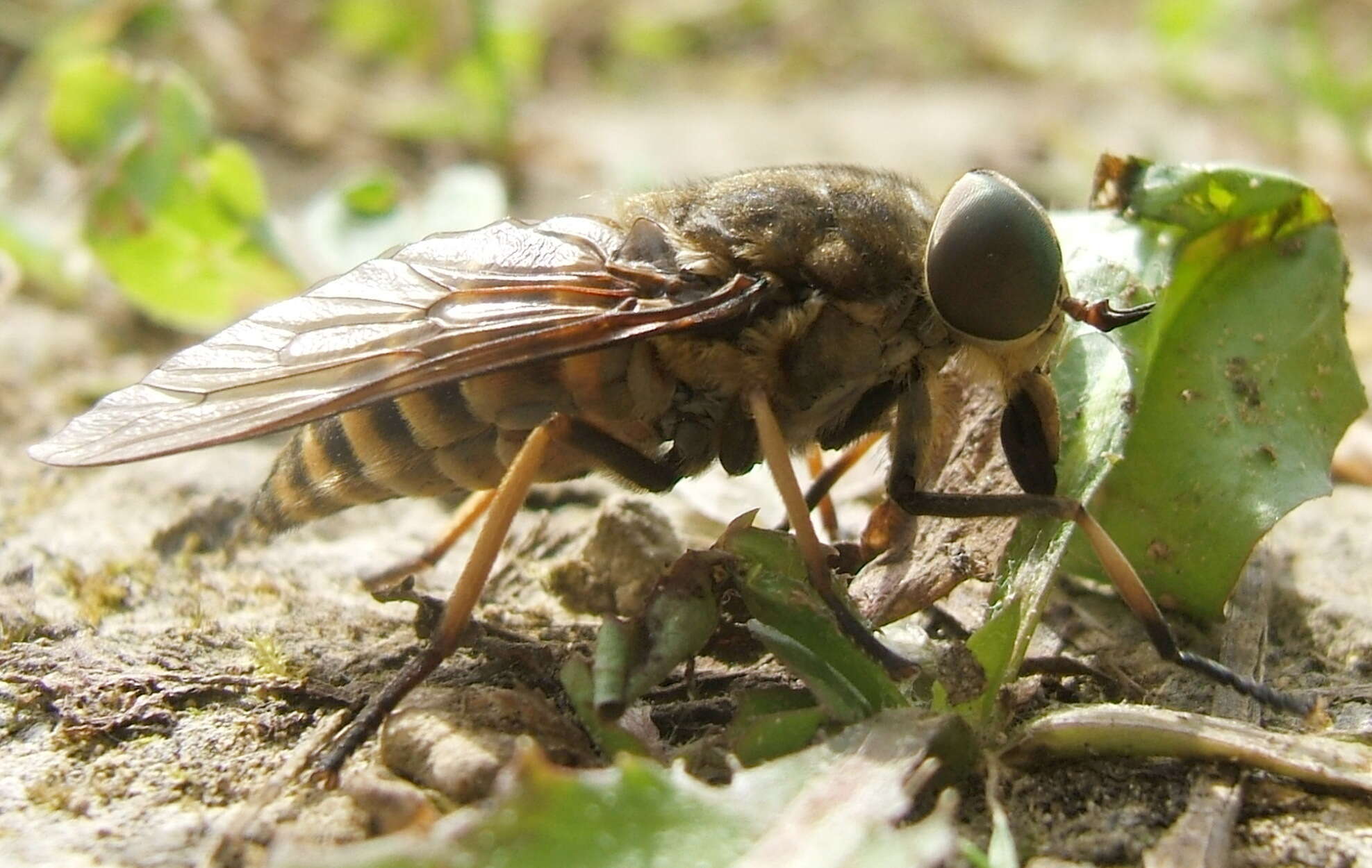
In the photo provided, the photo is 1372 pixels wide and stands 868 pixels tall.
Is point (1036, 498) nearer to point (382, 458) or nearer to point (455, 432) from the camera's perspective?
point (455, 432)

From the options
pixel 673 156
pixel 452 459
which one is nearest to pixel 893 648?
pixel 452 459

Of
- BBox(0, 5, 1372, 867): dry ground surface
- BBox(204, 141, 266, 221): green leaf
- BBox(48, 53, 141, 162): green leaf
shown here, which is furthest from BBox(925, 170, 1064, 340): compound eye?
BBox(48, 53, 141, 162): green leaf

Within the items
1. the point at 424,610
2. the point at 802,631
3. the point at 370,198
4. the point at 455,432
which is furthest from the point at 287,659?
the point at 370,198

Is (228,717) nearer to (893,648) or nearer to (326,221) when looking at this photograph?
(893,648)

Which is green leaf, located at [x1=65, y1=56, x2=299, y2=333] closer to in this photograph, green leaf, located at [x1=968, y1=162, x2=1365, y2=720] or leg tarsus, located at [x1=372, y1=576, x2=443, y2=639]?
leg tarsus, located at [x1=372, y1=576, x2=443, y2=639]

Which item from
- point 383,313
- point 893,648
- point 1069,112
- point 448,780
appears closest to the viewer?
point 448,780
